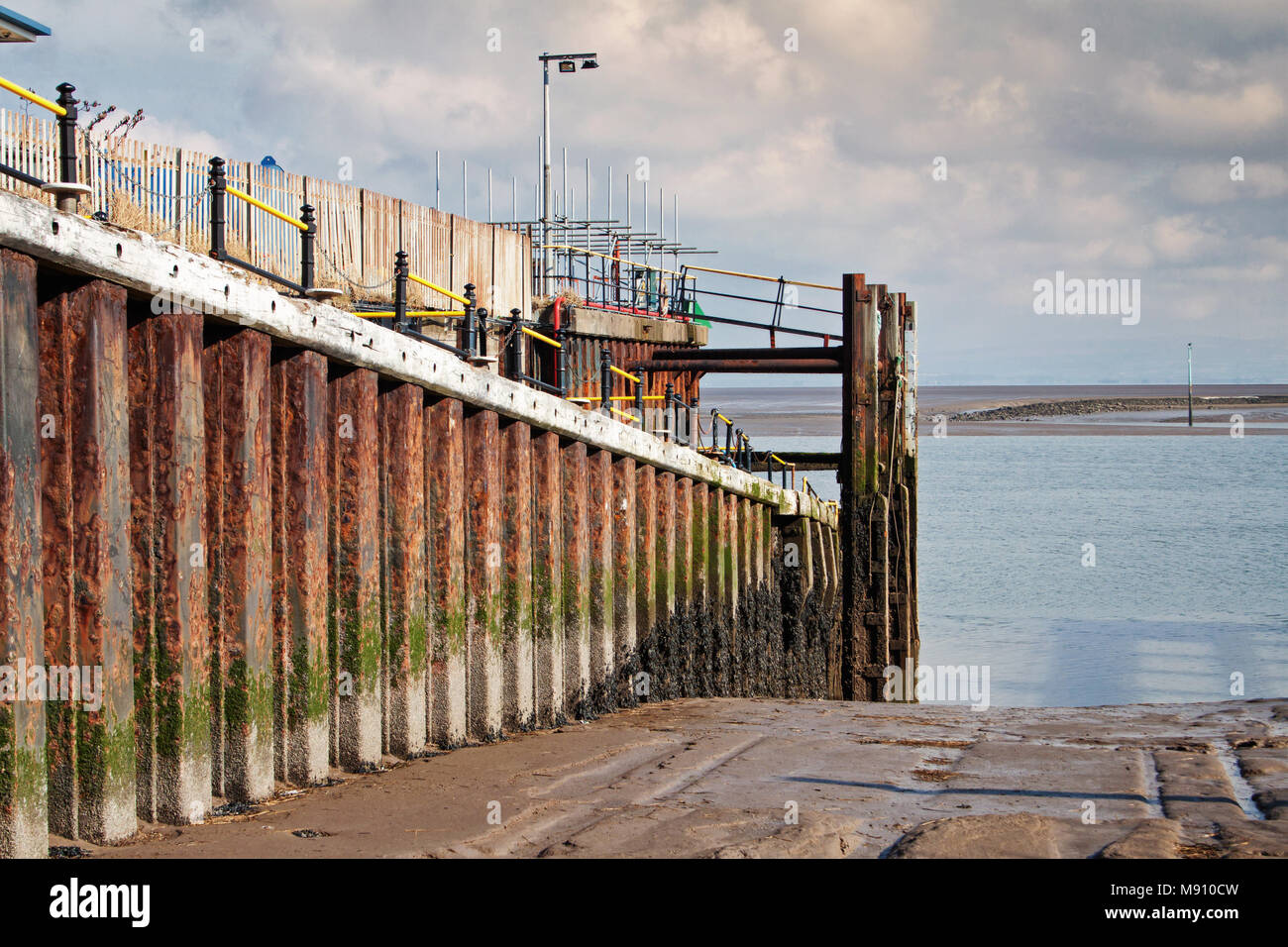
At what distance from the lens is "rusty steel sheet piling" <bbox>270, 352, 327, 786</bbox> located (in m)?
8.58

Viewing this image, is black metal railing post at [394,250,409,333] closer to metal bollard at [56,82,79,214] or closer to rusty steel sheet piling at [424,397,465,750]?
rusty steel sheet piling at [424,397,465,750]

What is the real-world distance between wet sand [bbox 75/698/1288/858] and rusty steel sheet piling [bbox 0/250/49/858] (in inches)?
20.8

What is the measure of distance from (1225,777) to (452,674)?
229 inches

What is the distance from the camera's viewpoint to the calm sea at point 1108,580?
24203 millimetres

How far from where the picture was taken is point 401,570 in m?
9.80

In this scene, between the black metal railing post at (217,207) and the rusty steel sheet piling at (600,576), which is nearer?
the black metal railing post at (217,207)

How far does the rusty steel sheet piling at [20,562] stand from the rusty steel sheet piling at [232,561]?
154 centimetres

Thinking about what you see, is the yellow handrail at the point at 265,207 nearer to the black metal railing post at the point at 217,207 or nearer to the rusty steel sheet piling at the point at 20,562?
the black metal railing post at the point at 217,207

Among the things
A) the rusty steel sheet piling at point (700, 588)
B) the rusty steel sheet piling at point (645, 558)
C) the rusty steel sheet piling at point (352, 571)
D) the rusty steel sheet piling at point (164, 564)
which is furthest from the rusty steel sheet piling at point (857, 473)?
the rusty steel sheet piling at point (164, 564)

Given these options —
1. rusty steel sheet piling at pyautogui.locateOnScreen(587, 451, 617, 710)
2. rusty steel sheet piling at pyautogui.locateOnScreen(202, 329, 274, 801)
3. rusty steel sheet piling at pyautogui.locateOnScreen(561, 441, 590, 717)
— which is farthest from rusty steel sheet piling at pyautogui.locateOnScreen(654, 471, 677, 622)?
rusty steel sheet piling at pyautogui.locateOnScreen(202, 329, 274, 801)

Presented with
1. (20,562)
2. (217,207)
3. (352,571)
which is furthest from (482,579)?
(20,562)

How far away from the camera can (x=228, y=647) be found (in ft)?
26.3

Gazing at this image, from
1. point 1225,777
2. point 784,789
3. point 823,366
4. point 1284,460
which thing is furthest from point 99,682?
point 1284,460

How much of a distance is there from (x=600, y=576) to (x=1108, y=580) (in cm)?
2596
